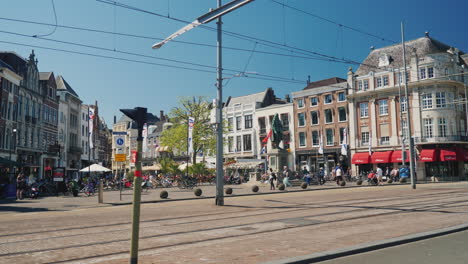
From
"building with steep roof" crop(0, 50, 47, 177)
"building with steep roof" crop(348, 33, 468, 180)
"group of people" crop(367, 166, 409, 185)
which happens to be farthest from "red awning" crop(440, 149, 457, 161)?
"building with steep roof" crop(0, 50, 47, 177)

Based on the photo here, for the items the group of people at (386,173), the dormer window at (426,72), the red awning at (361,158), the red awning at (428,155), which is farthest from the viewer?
the red awning at (361,158)

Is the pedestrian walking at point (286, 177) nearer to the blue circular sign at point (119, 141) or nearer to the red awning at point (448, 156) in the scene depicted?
the blue circular sign at point (119, 141)

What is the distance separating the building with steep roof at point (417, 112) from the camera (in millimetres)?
45031

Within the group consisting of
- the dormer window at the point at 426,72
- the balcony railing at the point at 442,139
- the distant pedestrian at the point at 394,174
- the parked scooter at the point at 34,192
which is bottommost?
the parked scooter at the point at 34,192

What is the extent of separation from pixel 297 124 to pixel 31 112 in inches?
1412

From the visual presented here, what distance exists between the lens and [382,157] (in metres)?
47.8

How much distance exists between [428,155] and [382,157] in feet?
17.2

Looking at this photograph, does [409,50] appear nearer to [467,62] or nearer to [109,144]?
[467,62]

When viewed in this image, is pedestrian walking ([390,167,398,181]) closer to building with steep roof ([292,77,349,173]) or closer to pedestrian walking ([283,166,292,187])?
building with steep roof ([292,77,349,173])

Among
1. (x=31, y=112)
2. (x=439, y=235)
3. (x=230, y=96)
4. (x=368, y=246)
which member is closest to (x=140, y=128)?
(x=368, y=246)

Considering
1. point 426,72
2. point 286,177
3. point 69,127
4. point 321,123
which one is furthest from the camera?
point 69,127

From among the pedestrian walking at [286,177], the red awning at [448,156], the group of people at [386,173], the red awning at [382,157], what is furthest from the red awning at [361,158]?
the pedestrian walking at [286,177]

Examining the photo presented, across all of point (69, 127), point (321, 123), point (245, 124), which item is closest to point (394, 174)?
point (321, 123)

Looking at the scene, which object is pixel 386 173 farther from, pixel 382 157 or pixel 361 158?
pixel 361 158
